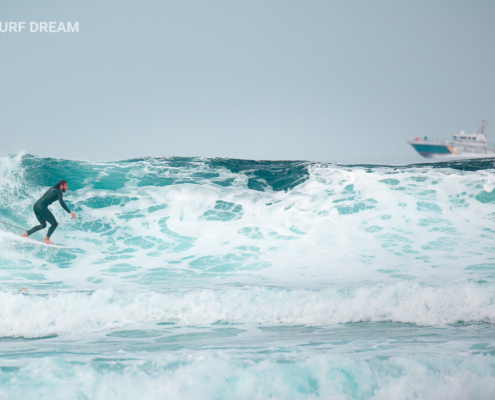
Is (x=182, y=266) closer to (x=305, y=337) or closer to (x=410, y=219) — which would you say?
(x=305, y=337)

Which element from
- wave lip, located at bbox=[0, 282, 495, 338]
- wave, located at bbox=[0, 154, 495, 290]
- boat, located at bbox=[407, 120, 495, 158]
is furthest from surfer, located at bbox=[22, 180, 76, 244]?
boat, located at bbox=[407, 120, 495, 158]

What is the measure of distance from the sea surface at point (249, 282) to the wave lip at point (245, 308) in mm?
17

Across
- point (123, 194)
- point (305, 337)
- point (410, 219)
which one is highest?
point (123, 194)

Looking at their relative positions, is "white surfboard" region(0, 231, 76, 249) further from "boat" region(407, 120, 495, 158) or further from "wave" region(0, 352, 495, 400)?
"boat" region(407, 120, 495, 158)

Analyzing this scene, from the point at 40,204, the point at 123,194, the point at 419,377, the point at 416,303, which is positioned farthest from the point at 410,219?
the point at 40,204

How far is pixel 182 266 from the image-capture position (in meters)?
5.33

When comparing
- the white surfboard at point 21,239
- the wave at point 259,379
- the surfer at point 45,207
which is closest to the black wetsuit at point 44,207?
the surfer at point 45,207

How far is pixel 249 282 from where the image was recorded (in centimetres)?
456

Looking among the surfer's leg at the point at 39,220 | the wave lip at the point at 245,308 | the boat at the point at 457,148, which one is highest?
the boat at the point at 457,148

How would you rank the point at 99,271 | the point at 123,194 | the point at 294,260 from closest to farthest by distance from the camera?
the point at 99,271 → the point at 294,260 → the point at 123,194

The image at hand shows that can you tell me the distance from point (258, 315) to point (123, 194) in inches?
203

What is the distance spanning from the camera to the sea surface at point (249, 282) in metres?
2.13

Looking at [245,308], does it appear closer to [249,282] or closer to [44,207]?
[249,282]

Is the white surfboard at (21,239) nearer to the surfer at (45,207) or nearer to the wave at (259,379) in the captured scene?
the surfer at (45,207)
